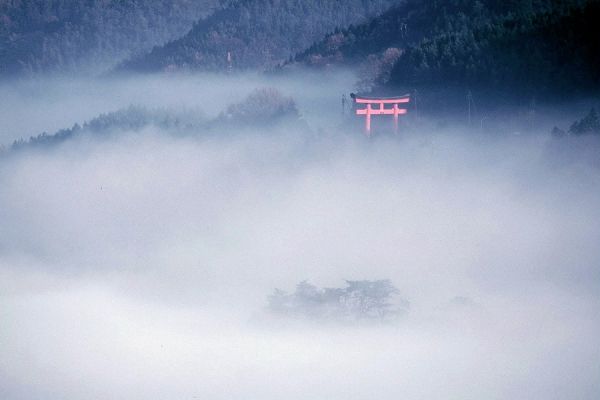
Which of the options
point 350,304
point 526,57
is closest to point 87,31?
point 526,57

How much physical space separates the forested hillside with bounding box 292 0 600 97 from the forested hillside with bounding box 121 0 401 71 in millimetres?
51047

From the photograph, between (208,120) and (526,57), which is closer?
(526,57)

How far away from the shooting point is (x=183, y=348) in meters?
28.5

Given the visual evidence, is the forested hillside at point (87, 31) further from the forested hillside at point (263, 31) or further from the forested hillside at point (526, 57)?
the forested hillside at point (526, 57)

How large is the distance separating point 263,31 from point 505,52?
8020cm

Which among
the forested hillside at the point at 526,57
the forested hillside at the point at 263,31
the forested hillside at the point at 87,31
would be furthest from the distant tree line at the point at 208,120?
the forested hillside at the point at 87,31

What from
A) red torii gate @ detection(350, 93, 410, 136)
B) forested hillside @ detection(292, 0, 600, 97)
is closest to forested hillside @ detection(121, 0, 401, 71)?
forested hillside @ detection(292, 0, 600, 97)

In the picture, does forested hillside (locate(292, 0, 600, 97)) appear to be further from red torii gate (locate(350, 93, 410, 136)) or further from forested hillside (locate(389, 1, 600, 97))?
red torii gate (locate(350, 93, 410, 136))

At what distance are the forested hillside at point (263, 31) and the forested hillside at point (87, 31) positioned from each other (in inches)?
1873

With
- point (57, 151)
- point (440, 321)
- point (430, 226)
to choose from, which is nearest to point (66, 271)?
point (430, 226)

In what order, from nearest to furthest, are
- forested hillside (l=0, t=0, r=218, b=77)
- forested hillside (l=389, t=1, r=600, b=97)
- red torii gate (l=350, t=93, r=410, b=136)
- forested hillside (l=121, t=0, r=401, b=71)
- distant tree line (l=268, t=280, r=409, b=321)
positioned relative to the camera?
distant tree line (l=268, t=280, r=409, b=321)
forested hillside (l=389, t=1, r=600, b=97)
red torii gate (l=350, t=93, r=410, b=136)
forested hillside (l=121, t=0, r=401, b=71)
forested hillside (l=0, t=0, r=218, b=77)

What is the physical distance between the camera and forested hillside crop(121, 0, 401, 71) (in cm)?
11688

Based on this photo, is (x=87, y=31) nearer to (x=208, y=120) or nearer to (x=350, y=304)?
(x=208, y=120)

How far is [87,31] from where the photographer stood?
7003 inches
